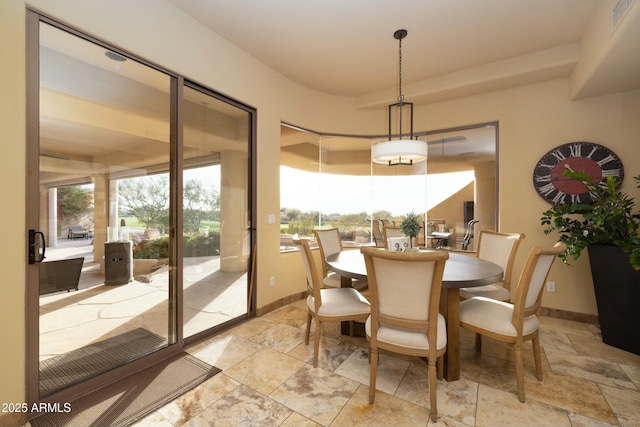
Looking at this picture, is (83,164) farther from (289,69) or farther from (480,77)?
(480,77)

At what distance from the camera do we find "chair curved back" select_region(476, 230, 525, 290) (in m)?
2.75

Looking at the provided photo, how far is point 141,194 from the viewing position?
2305 mm

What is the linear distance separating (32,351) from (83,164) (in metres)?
1.24

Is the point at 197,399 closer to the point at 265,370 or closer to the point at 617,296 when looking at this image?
the point at 265,370

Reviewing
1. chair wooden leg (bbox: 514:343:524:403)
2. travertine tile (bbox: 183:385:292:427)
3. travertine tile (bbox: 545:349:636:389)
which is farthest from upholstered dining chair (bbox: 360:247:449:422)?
travertine tile (bbox: 545:349:636:389)

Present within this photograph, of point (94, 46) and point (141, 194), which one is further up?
point (94, 46)

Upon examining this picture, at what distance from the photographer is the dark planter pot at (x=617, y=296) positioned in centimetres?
246

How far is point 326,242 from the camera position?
11.1ft

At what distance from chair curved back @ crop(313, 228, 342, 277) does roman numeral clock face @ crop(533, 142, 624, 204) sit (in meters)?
2.61

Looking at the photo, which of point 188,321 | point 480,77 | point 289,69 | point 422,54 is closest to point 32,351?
point 188,321

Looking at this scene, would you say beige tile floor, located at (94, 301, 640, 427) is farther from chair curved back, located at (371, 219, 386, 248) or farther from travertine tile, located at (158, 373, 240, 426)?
chair curved back, located at (371, 219, 386, 248)

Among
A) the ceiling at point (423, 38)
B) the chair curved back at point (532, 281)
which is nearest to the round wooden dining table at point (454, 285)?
the chair curved back at point (532, 281)

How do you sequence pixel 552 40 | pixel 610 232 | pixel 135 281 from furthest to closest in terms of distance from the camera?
pixel 552 40 → pixel 610 232 → pixel 135 281

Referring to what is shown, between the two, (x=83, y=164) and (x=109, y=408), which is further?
(x=83, y=164)
